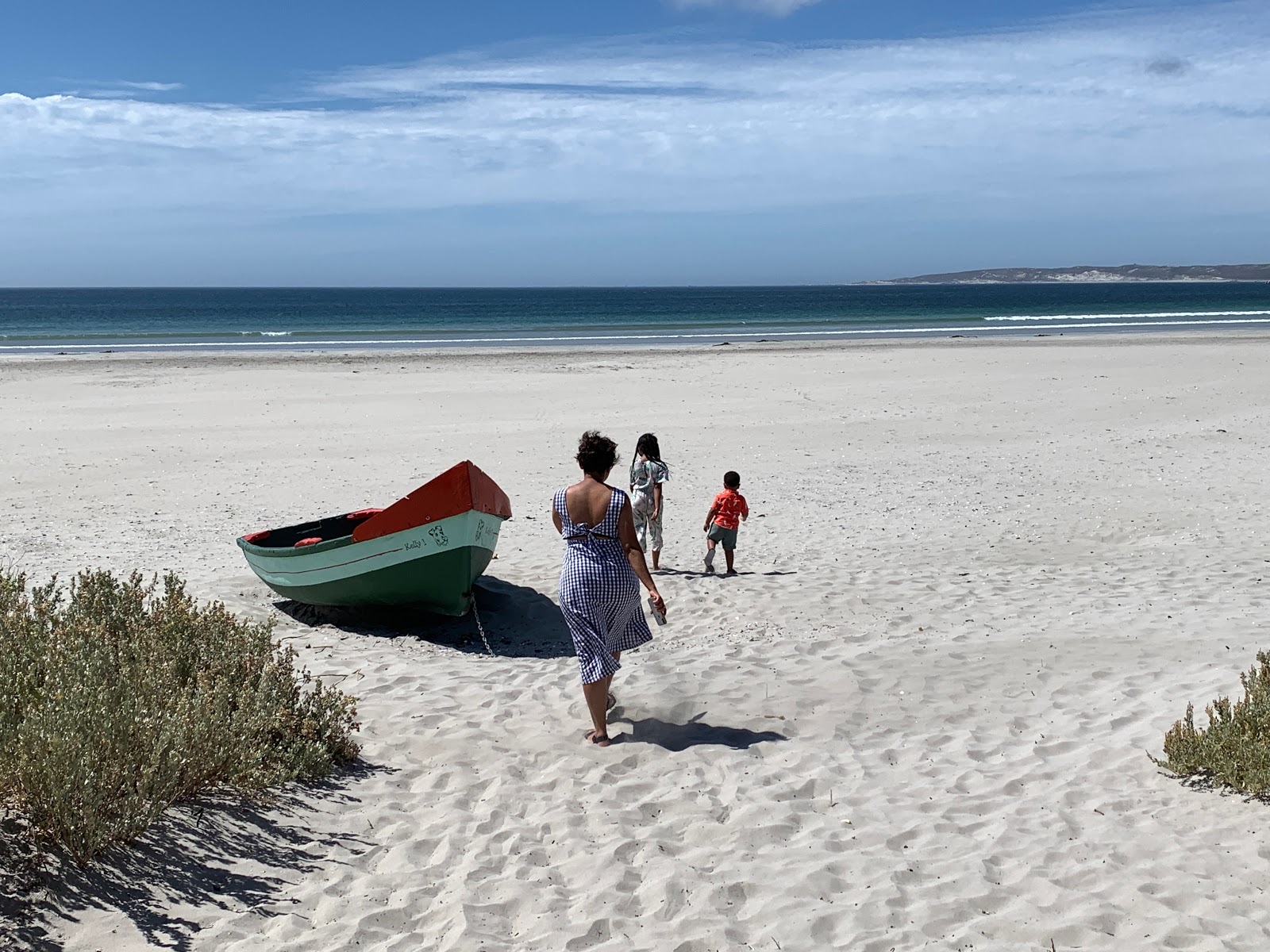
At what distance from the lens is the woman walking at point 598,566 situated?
223 inches

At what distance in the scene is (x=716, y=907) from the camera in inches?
168

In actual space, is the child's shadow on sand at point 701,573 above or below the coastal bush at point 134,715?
below

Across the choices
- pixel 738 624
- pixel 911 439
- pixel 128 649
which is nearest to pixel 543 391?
pixel 911 439

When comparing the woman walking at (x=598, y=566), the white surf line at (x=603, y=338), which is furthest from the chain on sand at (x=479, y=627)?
the white surf line at (x=603, y=338)

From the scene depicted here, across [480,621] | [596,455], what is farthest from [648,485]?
[596,455]

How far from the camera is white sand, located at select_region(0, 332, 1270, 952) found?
416 centimetres

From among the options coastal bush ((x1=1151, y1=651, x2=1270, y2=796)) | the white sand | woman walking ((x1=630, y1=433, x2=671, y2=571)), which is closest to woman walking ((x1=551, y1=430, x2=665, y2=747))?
the white sand

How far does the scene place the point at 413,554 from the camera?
8.12 meters

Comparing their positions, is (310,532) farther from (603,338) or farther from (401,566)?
(603,338)

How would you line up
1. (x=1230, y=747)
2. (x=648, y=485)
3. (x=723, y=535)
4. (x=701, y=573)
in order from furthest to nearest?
1. (x=701, y=573)
2. (x=723, y=535)
3. (x=648, y=485)
4. (x=1230, y=747)

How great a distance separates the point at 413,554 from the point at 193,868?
3.92 metres

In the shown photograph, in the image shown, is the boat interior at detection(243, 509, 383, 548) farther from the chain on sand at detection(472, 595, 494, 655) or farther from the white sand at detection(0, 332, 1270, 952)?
the chain on sand at detection(472, 595, 494, 655)

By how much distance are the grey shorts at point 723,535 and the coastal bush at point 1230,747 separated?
4379 mm

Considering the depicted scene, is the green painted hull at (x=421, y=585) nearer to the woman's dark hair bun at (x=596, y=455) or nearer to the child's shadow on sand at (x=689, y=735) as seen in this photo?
the child's shadow on sand at (x=689, y=735)
